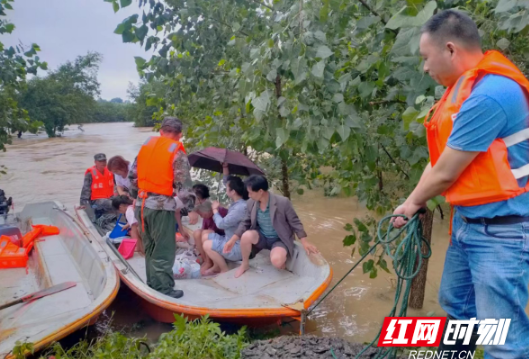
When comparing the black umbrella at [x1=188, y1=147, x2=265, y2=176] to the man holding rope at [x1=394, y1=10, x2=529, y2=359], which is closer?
the man holding rope at [x1=394, y1=10, x2=529, y2=359]

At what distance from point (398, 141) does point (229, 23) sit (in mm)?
2270

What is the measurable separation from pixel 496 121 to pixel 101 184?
6.25 m

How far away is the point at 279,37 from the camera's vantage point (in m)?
2.77

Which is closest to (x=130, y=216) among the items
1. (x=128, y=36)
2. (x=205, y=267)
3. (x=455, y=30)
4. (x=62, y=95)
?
(x=205, y=267)

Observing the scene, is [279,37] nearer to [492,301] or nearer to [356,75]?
[356,75]

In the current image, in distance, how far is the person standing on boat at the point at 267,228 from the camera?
15.1ft

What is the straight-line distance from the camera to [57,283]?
4.79 m

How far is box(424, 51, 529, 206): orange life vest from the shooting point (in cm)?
171

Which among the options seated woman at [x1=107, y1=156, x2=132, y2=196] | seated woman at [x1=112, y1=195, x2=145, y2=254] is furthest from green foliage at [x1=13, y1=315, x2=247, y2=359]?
seated woman at [x1=107, y1=156, x2=132, y2=196]

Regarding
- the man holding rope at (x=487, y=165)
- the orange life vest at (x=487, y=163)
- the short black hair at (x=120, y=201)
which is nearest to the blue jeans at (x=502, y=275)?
the man holding rope at (x=487, y=165)

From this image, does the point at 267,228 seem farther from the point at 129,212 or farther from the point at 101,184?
the point at 101,184

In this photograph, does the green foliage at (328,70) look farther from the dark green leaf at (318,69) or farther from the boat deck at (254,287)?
the boat deck at (254,287)

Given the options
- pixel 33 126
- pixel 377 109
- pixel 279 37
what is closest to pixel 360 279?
pixel 377 109

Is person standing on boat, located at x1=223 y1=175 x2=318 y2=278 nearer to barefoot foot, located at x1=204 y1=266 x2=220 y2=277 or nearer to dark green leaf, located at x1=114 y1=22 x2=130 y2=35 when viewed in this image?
barefoot foot, located at x1=204 y1=266 x2=220 y2=277
